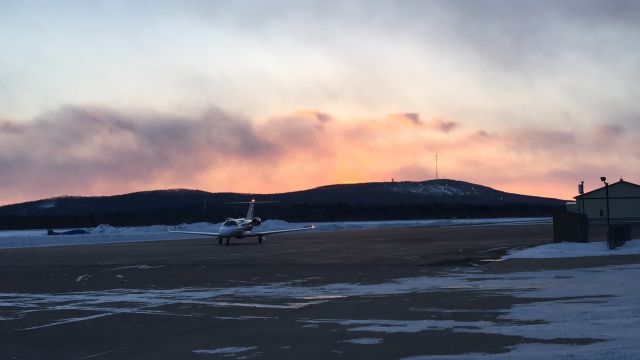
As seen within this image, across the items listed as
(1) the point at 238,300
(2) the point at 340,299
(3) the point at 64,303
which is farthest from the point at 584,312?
(3) the point at 64,303

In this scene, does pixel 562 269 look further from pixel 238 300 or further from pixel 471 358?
pixel 471 358

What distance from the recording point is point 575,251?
109 ft

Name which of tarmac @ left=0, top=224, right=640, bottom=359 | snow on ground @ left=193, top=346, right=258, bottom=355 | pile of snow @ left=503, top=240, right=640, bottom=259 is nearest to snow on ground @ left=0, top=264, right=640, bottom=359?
tarmac @ left=0, top=224, right=640, bottom=359

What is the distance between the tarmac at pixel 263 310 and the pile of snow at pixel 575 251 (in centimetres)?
260

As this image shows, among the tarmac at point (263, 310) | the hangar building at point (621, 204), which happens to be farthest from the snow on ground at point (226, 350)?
the hangar building at point (621, 204)

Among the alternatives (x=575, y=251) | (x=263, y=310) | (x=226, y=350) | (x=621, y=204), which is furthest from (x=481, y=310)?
(x=621, y=204)

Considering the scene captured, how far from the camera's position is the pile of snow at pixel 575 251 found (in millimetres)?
31859

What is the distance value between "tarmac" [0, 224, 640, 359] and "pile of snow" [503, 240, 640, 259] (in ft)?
8.54

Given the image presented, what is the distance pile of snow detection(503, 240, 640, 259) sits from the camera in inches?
1254

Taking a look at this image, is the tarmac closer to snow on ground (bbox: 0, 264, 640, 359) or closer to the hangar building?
snow on ground (bbox: 0, 264, 640, 359)

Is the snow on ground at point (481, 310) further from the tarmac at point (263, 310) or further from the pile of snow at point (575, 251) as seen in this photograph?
the pile of snow at point (575, 251)

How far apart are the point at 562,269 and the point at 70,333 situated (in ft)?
56.4

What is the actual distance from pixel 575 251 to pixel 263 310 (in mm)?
21018

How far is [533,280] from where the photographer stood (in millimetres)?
21516
